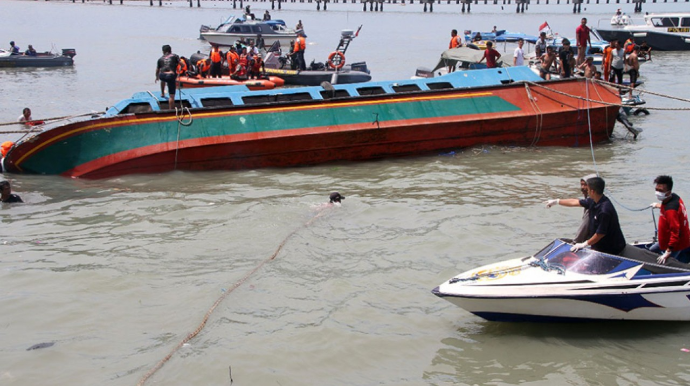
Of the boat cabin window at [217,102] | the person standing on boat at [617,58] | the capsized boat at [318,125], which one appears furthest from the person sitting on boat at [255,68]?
the person standing on boat at [617,58]

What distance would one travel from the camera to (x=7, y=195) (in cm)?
1359

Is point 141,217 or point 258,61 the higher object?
point 258,61

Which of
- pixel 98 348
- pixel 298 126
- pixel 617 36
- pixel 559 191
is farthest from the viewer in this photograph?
pixel 617 36

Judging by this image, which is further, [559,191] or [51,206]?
[559,191]

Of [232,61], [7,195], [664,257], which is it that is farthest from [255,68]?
[664,257]

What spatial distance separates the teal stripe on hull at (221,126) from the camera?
15.6 metres

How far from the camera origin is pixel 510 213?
1314cm

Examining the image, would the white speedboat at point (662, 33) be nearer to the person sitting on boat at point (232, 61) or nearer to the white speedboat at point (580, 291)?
the person sitting on boat at point (232, 61)

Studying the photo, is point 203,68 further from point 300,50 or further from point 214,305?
point 214,305

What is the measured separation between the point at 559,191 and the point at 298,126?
5989 millimetres

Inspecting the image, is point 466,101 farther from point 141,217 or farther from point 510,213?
point 141,217

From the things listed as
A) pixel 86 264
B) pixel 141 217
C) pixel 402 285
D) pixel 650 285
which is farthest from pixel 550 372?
pixel 141 217

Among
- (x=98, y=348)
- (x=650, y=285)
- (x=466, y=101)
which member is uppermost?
(x=466, y=101)

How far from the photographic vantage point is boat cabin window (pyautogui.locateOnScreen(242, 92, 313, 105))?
56.1 ft
